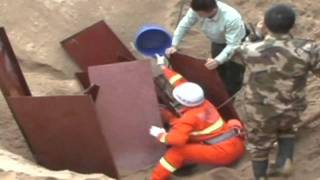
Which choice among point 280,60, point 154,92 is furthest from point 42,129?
point 280,60

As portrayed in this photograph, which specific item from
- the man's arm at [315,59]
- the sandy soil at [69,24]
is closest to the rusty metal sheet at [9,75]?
the sandy soil at [69,24]

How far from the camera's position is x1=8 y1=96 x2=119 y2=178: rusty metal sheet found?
5875 mm

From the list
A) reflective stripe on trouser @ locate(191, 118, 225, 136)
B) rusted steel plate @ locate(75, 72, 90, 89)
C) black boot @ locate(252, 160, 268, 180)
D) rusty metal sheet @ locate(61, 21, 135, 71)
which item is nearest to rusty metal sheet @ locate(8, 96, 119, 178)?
reflective stripe on trouser @ locate(191, 118, 225, 136)

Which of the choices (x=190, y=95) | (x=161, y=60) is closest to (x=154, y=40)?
(x=161, y=60)

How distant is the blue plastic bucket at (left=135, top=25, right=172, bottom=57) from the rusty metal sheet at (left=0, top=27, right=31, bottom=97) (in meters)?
1.31

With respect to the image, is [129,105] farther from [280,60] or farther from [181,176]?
[280,60]

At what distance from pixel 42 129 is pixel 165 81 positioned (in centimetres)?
128

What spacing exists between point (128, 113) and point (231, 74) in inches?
44.9

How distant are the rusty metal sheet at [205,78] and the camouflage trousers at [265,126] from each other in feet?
3.86

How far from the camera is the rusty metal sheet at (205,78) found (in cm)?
669

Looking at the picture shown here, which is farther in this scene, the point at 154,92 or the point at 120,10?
the point at 120,10

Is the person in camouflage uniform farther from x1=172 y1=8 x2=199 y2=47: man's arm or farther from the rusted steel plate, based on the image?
the rusted steel plate

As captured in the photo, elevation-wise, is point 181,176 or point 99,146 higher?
point 99,146

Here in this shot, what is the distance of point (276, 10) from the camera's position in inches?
204
